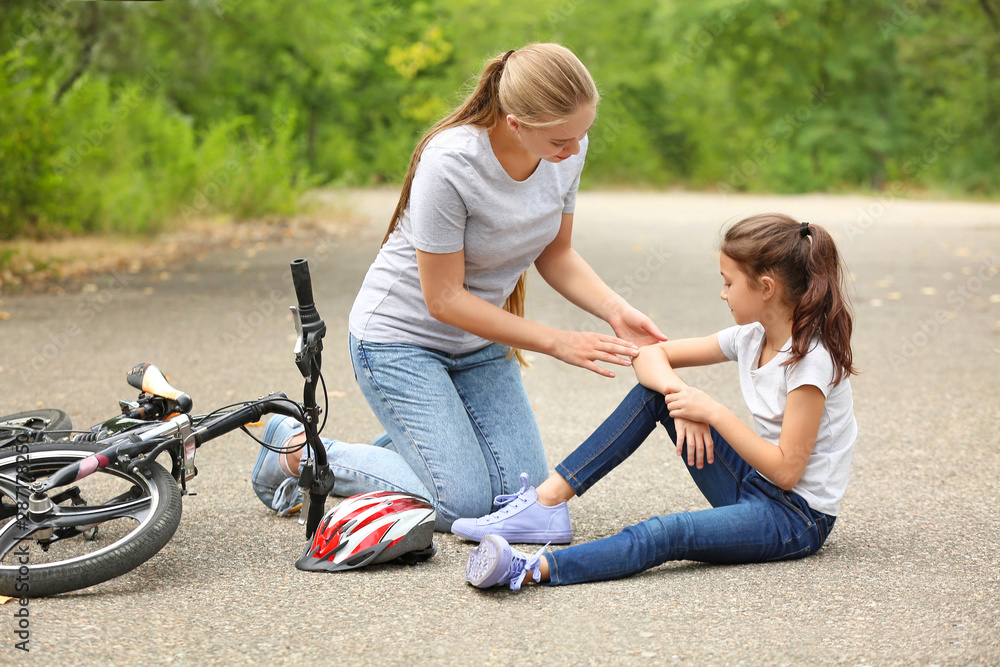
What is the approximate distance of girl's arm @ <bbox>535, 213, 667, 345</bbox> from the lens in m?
3.17

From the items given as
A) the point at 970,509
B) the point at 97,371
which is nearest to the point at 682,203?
the point at 97,371

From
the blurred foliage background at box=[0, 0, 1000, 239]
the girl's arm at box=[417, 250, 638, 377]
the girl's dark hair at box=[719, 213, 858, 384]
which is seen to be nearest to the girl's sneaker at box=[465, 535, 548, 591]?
the girl's arm at box=[417, 250, 638, 377]

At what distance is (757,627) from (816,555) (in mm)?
590

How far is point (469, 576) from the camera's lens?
2.58 m

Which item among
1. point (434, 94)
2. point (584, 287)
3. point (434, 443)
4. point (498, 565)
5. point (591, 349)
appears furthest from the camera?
point (434, 94)

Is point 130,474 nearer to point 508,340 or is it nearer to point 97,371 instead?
point 508,340

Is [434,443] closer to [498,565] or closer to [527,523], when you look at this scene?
[527,523]

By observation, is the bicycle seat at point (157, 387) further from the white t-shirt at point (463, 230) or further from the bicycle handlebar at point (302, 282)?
the white t-shirt at point (463, 230)

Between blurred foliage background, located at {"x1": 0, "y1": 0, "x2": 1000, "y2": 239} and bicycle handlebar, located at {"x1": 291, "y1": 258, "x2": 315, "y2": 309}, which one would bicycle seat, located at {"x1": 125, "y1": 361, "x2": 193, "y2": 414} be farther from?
blurred foliage background, located at {"x1": 0, "y1": 0, "x2": 1000, "y2": 239}

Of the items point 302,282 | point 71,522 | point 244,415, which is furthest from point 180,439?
point 302,282

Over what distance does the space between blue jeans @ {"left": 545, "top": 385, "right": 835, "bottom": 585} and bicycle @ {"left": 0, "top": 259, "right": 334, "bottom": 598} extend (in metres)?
0.77

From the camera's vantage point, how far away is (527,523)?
2.95 m

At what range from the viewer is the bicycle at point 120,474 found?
2.49 m

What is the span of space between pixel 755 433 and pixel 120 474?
1735 mm
